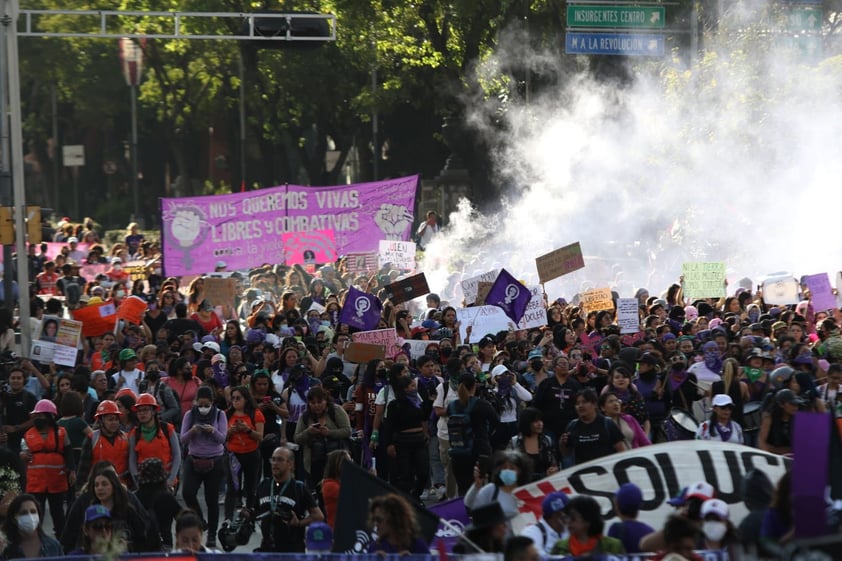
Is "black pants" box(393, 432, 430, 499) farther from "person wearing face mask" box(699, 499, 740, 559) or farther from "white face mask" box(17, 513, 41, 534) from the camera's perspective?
"person wearing face mask" box(699, 499, 740, 559)

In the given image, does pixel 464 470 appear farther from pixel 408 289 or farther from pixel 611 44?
pixel 611 44

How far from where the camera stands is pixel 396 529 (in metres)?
7.70

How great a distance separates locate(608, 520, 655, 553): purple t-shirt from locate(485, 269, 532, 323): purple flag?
921 centimetres

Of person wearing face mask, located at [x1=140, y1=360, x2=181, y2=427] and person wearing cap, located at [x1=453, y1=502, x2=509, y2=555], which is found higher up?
→ person wearing face mask, located at [x1=140, y1=360, x2=181, y2=427]

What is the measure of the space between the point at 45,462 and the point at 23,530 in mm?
2545


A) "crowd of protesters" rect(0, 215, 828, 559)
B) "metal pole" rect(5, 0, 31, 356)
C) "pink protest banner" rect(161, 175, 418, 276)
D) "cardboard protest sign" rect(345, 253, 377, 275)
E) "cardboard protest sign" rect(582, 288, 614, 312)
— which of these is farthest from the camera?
"cardboard protest sign" rect(345, 253, 377, 275)

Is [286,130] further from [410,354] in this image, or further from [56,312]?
[410,354]

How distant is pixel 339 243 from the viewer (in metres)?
22.8

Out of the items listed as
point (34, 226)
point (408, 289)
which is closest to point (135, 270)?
point (34, 226)

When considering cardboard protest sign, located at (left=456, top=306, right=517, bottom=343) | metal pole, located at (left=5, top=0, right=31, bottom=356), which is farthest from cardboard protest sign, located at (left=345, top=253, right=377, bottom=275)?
metal pole, located at (left=5, top=0, right=31, bottom=356)

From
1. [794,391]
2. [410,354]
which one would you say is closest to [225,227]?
[410,354]

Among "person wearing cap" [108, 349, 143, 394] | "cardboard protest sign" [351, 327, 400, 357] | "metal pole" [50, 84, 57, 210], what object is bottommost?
"person wearing cap" [108, 349, 143, 394]

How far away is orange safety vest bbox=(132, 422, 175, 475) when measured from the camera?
11430 mm

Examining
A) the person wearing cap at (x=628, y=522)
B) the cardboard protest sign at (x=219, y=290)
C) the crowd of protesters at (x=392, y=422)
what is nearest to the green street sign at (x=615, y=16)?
the cardboard protest sign at (x=219, y=290)
